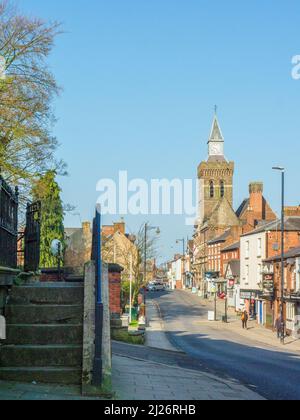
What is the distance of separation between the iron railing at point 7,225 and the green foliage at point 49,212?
12.3 m

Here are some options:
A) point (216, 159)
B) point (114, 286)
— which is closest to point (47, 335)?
point (114, 286)

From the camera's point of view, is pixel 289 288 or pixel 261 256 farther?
pixel 261 256

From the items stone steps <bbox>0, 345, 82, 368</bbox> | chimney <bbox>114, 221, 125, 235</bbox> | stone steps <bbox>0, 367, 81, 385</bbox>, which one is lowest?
stone steps <bbox>0, 367, 81, 385</bbox>

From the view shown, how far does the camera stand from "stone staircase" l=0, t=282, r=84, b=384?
25.5 ft

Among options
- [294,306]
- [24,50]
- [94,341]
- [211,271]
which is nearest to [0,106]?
[24,50]

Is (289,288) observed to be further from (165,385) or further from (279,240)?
(165,385)

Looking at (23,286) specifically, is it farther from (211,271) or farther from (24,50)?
(211,271)

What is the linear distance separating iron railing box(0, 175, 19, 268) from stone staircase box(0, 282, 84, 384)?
83cm

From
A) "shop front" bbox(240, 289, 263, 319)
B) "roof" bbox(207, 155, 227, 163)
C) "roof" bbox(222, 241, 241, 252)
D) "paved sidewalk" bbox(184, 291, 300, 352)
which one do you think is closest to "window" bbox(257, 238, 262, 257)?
"shop front" bbox(240, 289, 263, 319)

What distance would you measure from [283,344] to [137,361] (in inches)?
1049

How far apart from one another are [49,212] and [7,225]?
22.1 metres

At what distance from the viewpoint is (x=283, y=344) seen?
1464 inches

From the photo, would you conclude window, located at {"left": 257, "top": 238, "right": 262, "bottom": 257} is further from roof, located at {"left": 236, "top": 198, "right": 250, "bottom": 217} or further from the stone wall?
roof, located at {"left": 236, "top": 198, "right": 250, "bottom": 217}

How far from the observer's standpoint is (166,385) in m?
9.22
